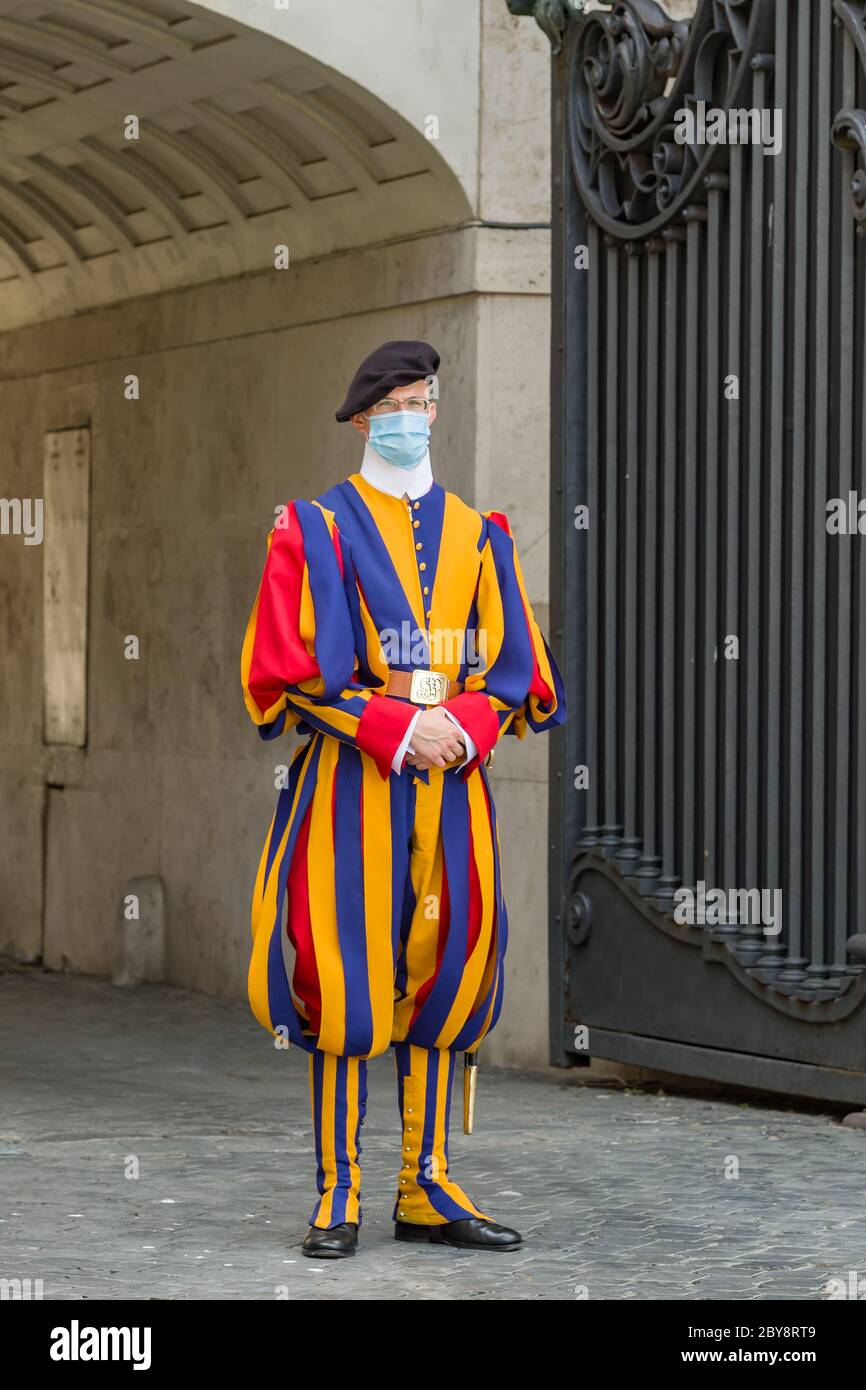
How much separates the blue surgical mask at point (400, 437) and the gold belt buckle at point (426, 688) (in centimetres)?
46

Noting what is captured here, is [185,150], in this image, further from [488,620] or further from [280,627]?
[280,627]

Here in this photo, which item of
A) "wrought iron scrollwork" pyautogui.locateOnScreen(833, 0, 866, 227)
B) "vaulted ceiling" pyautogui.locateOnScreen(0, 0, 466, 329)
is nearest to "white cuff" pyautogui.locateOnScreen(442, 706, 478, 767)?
"wrought iron scrollwork" pyautogui.locateOnScreen(833, 0, 866, 227)

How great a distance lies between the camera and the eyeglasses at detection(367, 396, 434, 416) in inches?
207

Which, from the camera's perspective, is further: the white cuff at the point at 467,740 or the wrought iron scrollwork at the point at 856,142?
the wrought iron scrollwork at the point at 856,142

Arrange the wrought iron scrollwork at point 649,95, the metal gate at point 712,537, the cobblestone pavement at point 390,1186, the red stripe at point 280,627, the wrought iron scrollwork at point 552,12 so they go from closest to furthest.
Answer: the cobblestone pavement at point 390,1186, the red stripe at point 280,627, the metal gate at point 712,537, the wrought iron scrollwork at point 649,95, the wrought iron scrollwork at point 552,12

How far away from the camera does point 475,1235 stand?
5.24 metres

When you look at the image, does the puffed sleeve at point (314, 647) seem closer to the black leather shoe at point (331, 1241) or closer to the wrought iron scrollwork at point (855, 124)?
the black leather shoe at point (331, 1241)

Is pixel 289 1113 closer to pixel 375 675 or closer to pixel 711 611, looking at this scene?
pixel 711 611

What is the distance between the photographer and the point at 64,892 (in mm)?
11539

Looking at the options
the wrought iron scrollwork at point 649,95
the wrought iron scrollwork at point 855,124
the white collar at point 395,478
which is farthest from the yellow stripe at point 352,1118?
the wrought iron scrollwork at point 649,95

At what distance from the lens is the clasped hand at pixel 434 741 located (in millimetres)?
5059

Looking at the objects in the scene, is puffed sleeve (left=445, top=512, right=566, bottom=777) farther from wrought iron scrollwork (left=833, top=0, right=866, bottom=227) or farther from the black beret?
wrought iron scrollwork (left=833, top=0, right=866, bottom=227)

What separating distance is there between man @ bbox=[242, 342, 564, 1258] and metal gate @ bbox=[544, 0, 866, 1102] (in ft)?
5.85

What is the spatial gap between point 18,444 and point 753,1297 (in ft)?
26.4
